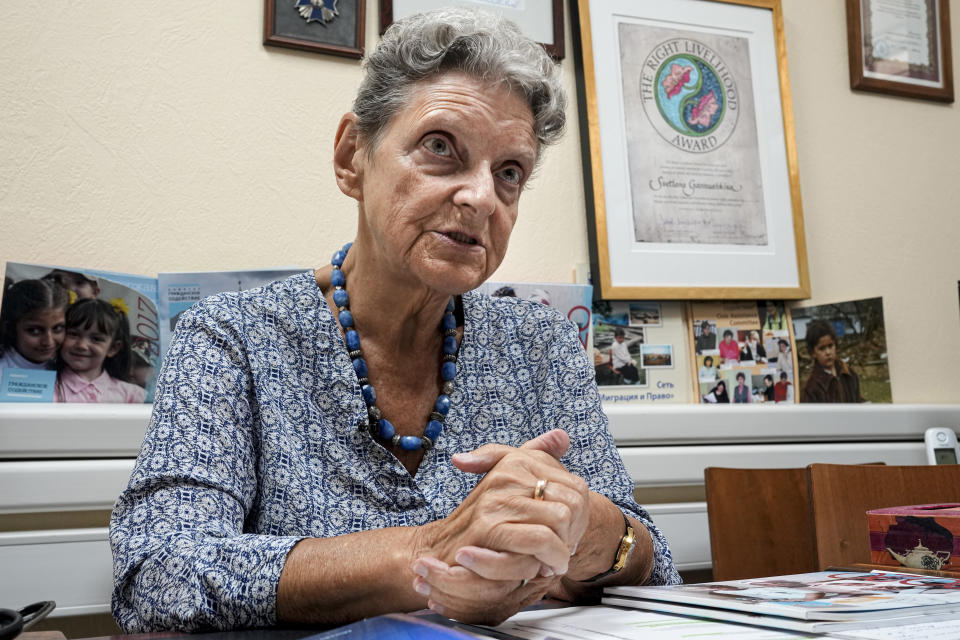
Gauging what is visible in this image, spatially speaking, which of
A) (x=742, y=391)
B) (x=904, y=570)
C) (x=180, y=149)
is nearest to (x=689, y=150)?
(x=742, y=391)

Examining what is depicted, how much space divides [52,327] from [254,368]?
1.85 feet

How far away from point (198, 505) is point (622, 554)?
1.38ft

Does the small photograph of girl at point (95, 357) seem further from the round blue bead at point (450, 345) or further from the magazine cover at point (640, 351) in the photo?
the magazine cover at point (640, 351)

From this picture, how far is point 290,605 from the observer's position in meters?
0.69

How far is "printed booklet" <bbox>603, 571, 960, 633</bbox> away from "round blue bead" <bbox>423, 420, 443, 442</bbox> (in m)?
0.34

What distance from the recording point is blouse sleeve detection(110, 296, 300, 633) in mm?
698

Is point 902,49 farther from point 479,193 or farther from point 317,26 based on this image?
point 479,193

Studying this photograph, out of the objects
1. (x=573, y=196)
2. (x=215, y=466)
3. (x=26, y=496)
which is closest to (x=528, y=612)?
(x=215, y=466)

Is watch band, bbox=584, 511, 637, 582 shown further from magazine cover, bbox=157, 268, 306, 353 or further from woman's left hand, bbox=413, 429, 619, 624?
magazine cover, bbox=157, 268, 306, 353

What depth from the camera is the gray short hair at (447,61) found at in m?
1.04

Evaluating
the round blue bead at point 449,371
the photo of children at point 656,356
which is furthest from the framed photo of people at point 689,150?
the round blue bead at point 449,371

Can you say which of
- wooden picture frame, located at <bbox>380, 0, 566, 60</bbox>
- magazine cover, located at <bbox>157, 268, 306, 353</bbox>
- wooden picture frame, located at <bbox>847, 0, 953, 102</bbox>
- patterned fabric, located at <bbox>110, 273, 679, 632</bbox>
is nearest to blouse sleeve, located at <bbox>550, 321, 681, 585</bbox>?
patterned fabric, located at <bbox>110, 273, 679, 632</bbox>

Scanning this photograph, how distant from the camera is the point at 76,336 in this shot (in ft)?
4.39

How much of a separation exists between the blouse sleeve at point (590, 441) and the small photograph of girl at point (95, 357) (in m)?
0.71
